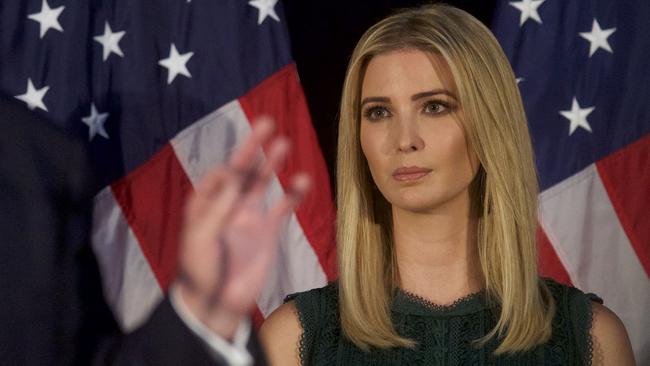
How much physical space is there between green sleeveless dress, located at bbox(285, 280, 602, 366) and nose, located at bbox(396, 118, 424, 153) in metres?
0.33

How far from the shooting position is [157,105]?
8.63 feet

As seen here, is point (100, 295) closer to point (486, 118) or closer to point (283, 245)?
point (486, 118)

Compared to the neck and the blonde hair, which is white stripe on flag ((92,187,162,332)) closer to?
the blonde hair

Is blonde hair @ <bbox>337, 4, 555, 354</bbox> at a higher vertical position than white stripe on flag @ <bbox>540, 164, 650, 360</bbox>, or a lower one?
higher

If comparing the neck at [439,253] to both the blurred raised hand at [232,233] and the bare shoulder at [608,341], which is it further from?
the blurred raised hand at [232,233]

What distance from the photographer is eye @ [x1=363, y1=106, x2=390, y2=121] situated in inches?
82.7

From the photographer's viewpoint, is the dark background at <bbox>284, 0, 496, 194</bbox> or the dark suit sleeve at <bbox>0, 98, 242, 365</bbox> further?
the dark background at <bbox>284, 0, 496, 194</bbox>

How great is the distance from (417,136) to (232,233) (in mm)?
1187

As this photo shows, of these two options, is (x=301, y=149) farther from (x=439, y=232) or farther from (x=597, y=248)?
(x=597, y=248)

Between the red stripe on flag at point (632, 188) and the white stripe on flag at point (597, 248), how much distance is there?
16mm

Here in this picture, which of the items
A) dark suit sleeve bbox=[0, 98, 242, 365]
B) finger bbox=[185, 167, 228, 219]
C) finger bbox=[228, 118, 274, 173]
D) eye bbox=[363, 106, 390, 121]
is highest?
finger bbox=[228, 118, 274, 173]

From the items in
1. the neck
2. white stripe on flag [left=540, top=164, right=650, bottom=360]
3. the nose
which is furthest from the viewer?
white stripe on flag [left=540, top=164, right=650, bottom=360]

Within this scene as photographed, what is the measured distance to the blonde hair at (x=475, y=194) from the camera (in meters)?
2.04

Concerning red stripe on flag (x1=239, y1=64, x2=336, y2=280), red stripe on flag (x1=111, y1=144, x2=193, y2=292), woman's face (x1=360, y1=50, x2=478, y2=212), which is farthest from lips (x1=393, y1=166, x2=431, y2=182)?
red stripe on flag (x1=111, y1=144, x2=193, y2=292)
